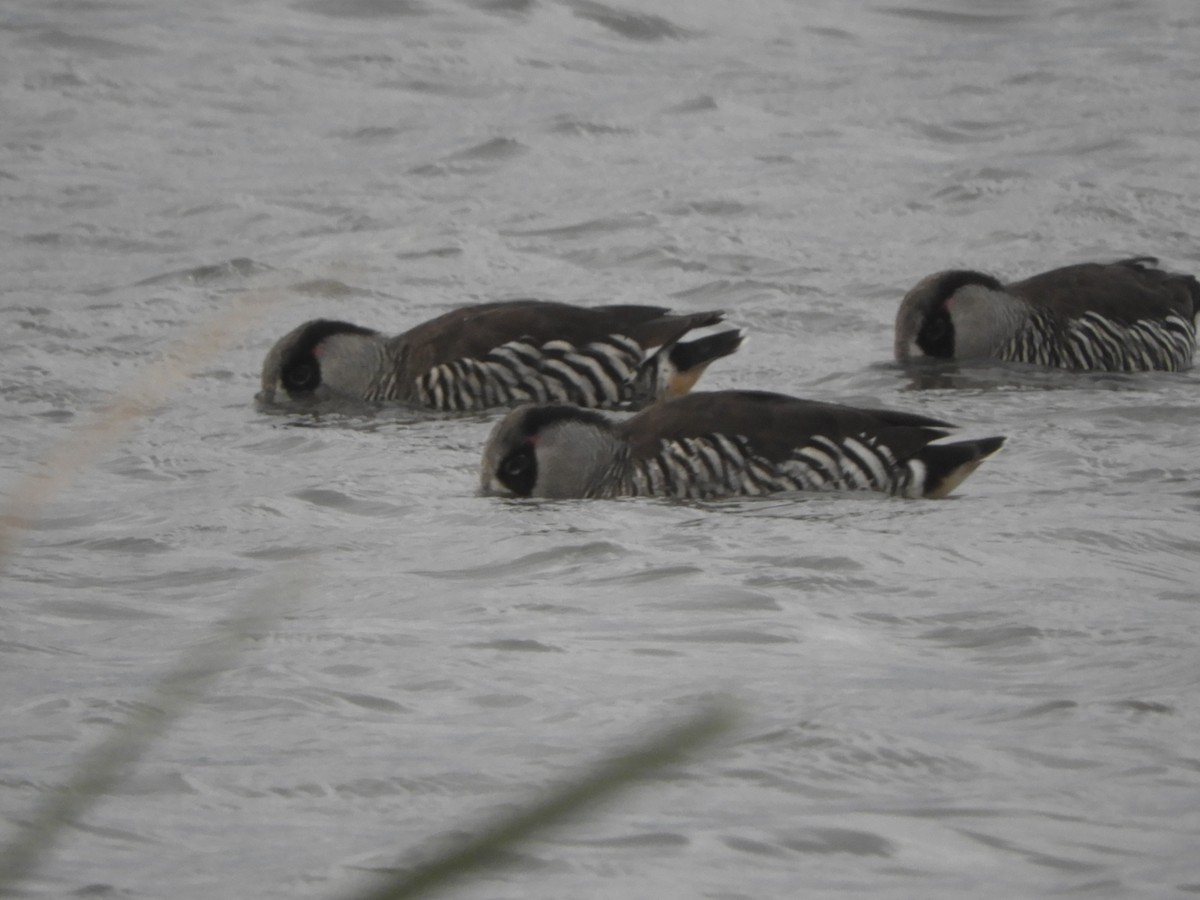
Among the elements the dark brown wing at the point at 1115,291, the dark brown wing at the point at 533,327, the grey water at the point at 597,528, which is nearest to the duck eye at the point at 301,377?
the grey water at the point at 597,528

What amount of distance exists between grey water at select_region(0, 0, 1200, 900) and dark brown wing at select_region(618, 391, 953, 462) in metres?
0.27

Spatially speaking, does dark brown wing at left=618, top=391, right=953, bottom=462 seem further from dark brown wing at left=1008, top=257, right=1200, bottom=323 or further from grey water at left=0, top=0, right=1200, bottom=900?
dark brown wing at left=1008, top=257, right=1200, bottom=323

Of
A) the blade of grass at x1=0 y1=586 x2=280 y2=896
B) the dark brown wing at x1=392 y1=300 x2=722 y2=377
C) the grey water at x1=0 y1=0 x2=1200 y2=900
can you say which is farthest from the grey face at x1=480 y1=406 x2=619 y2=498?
the blade of grass at x1=0 y1=586 x2=280 y2=896

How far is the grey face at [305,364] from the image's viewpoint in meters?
11.7

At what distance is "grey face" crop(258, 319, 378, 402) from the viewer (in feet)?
38.4

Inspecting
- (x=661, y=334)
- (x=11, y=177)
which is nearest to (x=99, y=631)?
(x=661, y=334)

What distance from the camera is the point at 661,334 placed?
1141 cm

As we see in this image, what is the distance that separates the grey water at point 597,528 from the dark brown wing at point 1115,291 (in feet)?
1.71

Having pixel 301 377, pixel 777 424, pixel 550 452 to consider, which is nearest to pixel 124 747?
pixel 777 424

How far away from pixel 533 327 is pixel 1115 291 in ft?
11.0

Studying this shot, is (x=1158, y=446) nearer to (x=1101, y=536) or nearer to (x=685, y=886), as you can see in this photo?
(x=1101, y=536)

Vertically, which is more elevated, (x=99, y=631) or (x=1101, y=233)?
(x=1101, y=233)

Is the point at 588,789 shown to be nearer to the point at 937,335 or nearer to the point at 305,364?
the point at 305,364

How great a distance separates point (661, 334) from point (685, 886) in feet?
22.9
